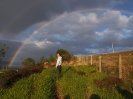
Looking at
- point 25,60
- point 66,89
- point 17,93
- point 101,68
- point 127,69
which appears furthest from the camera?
point 25,60

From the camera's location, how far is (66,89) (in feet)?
38.7

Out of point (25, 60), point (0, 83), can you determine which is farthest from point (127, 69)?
point (25, 60)

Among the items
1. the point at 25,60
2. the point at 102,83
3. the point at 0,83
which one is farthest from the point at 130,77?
the point at 25,60

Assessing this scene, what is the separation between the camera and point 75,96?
33.0 feet

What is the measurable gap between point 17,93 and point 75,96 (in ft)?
9.15

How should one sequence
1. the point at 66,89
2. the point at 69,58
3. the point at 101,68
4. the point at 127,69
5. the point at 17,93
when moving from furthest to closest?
the point at 69,58
the point at 101,68
the point at 127,69
the point at 66,89
the point at 17,93

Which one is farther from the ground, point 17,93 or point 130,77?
point 130,77

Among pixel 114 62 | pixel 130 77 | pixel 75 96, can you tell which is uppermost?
pixel 114 62

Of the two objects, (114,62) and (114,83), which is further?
(114,62)

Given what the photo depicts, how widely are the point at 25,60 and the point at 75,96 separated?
129 ft

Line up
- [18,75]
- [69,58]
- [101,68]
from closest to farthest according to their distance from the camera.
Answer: [18,75], [101,68], [69,58]

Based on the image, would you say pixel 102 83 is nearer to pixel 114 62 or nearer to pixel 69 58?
pixel 114 62

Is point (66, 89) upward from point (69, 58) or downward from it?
downward

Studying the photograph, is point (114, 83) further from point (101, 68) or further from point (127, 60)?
point (101, 68)
